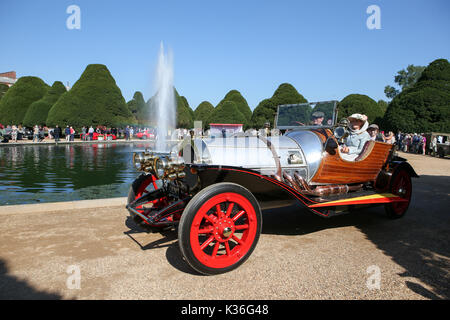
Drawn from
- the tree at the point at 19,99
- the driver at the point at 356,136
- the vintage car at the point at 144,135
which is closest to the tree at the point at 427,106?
the driver at the point at 356,136

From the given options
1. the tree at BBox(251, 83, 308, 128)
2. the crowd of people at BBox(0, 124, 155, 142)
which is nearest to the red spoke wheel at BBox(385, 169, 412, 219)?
the crowd of people at BBox(0, 124, 155, 142)

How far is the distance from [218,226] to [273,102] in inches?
1259

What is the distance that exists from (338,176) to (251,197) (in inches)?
66.1

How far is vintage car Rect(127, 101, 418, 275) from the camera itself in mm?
2680

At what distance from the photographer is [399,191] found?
4363mm

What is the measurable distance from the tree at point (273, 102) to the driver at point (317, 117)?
28.5 m

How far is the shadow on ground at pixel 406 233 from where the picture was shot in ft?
8.82

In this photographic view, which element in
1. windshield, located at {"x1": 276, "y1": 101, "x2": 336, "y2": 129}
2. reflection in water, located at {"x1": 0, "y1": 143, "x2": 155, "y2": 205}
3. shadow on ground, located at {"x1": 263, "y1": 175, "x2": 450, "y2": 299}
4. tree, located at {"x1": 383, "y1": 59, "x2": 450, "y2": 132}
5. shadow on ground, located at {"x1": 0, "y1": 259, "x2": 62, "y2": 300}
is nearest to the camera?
shadow on ground, located at {"x1": 0, "y1": 259, "x2": 62, "y2": 300}

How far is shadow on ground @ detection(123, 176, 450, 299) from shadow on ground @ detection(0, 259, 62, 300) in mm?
1033

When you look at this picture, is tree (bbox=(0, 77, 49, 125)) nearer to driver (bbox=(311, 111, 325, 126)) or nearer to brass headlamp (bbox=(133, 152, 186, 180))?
brass headlamp (bbox=(133, 152, 186, 180))

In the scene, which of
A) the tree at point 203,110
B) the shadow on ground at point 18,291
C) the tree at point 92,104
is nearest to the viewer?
the shadow on ground at point 18,291

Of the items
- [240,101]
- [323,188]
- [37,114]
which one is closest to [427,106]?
[323,188]

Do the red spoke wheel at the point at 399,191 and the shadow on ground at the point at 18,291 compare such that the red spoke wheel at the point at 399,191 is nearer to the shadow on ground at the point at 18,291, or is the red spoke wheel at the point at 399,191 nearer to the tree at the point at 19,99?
the shadow on ground at the point at 18,291
